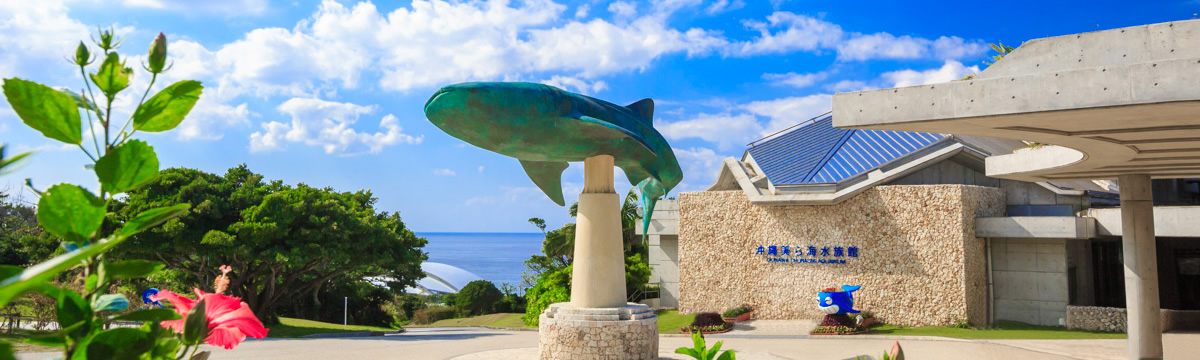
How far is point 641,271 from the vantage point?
92.8ft

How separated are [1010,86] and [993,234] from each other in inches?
639

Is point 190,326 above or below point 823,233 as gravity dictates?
below

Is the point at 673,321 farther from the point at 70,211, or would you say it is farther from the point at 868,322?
the point at 70,211

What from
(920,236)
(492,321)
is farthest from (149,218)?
(492,321)

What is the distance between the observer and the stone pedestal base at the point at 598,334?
1356 cm

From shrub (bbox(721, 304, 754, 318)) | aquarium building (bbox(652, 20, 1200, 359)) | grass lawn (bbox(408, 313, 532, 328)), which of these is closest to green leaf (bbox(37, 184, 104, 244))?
aquarium building (bbox(652, 20, 1200, 359))

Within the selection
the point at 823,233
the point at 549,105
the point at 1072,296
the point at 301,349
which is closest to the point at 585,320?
the point at 549,105

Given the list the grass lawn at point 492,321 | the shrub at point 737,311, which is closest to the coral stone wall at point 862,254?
the shrub at point 737,311

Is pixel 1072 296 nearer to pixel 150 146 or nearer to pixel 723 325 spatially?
pixel 723 325

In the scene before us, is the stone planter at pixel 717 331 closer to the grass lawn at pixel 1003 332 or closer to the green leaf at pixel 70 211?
the grass lawn at pixel 1003 332

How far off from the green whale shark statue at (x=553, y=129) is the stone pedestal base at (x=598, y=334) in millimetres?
2356

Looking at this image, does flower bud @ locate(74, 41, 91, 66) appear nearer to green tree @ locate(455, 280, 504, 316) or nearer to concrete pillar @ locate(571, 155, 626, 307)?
concrete pillar @ locate(571, 155, 626, 307)

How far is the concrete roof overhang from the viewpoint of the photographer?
6.37m

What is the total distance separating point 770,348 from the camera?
18094mm
